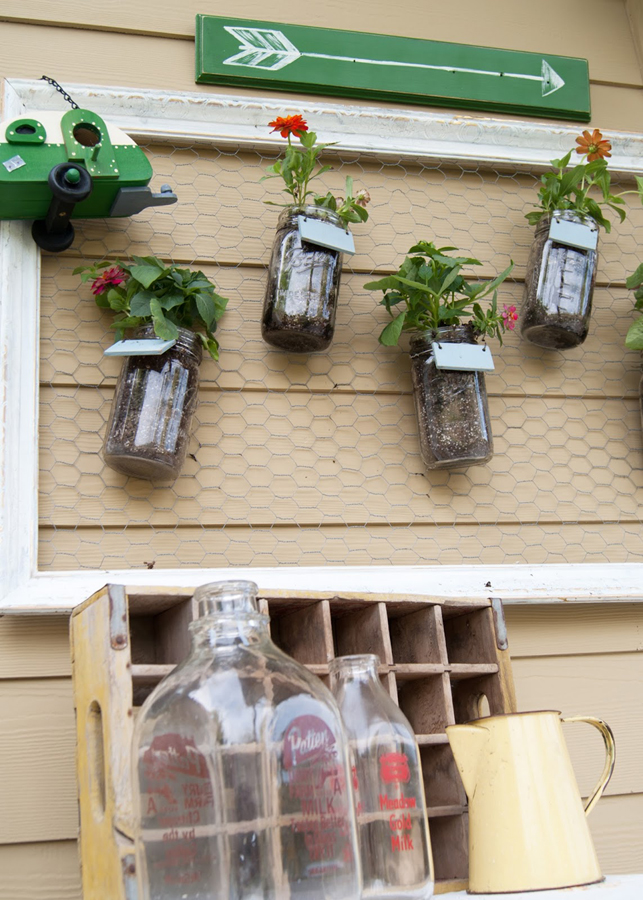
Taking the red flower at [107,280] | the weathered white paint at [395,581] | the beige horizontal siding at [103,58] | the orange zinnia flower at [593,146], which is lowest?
the weathered white paint at [395,581]

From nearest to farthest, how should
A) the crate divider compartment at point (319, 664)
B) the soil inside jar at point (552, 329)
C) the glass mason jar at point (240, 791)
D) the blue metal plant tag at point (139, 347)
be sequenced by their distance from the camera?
the glass mason jar at point (240, 791) < the crate divider compartment at point (319, 664) < the blue metal plant tag at point (139, 347) < the soil inside jar at point (552, 329)

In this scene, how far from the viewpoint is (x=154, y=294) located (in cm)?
118

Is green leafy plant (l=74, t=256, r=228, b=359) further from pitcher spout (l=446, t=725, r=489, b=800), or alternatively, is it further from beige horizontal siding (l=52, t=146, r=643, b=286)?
pitcher spout (l=446, t=725, r=489, b=800)

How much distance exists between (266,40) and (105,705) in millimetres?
1099

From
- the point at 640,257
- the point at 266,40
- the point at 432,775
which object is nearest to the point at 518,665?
the point at 432,775

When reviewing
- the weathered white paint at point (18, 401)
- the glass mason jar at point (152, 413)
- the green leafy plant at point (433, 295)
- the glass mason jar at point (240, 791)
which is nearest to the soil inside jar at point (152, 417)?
the glass mason jar at point (152, 413)

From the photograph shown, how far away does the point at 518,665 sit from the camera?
48.8 inches

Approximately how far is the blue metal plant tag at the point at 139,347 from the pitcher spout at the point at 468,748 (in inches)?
23.3

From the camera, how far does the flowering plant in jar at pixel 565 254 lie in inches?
52.6

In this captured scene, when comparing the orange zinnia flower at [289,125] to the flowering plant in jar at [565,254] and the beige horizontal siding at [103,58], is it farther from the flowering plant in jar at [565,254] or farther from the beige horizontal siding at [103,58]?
the flowering plant in jar at [565,254]

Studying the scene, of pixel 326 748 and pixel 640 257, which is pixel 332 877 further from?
pixel 640 257

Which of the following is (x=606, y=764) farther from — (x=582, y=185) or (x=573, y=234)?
(x=582, y=185)

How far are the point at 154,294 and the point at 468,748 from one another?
27.8 inches

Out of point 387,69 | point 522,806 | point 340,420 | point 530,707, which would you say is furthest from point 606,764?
point 387,69
